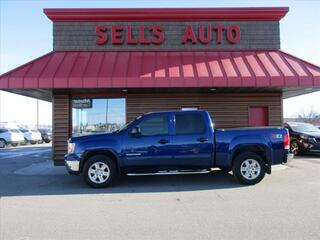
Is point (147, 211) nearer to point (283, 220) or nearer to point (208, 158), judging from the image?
point (283, 220)

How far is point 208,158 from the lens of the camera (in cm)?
978

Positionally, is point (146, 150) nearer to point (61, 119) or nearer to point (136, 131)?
point (136, 131)

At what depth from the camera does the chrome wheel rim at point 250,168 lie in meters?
9.87

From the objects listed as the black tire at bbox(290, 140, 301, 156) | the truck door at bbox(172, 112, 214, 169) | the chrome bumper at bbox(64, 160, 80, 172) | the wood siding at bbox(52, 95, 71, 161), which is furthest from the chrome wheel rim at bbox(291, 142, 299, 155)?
the chrome bumper at bbox(64, 160, 80, 172)

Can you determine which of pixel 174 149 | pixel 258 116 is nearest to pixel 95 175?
pixel 174 149

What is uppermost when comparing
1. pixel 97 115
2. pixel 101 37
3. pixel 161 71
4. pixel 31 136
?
pixel 101 37

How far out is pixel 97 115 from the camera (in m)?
15.0

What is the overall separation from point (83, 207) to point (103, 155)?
2.42 m

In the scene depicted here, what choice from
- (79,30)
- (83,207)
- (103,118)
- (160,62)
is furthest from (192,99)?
(83,207)

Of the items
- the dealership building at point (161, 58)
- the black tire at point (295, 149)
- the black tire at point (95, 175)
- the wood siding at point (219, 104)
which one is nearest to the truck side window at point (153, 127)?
the black tire at point (95, 175)

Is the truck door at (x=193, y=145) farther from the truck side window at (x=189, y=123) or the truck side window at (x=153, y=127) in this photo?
the truck side window at (x=153, y=127)

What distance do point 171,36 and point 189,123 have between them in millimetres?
6539

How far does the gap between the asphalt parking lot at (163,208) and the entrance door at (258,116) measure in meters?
3.88

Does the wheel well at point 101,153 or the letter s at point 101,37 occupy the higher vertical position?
the letter s at point 101,37
